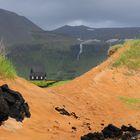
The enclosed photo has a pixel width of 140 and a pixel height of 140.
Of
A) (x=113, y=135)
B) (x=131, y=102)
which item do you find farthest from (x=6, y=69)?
(x=131, y=102)

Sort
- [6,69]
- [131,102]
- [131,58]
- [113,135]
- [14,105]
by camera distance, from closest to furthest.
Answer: [113,135] → [14,105] → [6,69] → [131,102] → [131,58]

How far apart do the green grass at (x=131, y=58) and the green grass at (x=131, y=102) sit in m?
6.81

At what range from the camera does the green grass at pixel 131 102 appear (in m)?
27.5

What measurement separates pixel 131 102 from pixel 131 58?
9.37 m

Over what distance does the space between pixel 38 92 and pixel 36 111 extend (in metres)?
4.48

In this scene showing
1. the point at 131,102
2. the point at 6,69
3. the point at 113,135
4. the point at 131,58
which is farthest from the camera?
the point at 131,58

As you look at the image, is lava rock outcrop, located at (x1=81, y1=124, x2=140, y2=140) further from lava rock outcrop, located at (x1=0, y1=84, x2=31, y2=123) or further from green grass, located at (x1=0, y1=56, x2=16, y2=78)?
green grass, located at (x1=0, y1=56, x2=16, y2=78)

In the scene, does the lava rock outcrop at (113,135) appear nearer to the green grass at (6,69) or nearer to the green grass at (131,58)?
the green grass at (6,69)

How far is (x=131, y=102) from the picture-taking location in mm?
28344

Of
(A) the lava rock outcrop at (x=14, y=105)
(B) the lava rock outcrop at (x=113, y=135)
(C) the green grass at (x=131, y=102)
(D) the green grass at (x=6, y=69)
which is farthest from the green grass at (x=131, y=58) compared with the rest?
(A) the lava rock outcrop at (x=14, y=105)

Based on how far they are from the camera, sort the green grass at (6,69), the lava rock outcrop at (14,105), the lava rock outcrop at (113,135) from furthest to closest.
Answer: the green grass at (6,69) → the lava rock outcrop at (14,105) → the lava rock outcrop at (113,135)

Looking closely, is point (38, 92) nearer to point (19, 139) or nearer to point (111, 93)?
point (111, 93)

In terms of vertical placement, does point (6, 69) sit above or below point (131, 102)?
above

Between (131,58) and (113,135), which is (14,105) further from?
(131,58)
